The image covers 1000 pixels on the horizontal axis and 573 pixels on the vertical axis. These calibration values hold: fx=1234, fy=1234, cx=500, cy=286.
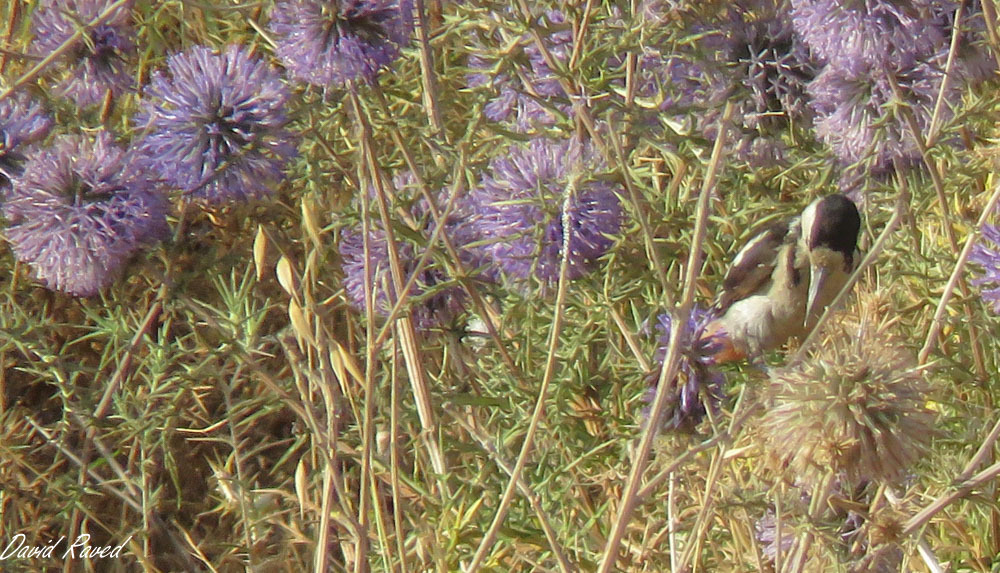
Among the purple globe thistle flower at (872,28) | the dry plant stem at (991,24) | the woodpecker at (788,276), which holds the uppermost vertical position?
the dry plant stem at (991,24)

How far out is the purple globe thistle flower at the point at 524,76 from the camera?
1.25 metres

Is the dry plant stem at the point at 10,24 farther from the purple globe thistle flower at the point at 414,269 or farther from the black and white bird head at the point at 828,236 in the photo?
the black and white bird head at the point at 828,236

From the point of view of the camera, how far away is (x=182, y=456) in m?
2.06

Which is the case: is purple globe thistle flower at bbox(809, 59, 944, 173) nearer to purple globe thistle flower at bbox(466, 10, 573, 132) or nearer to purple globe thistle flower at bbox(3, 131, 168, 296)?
purple globe thistle flower at bbox(466, 10, 573, 132)

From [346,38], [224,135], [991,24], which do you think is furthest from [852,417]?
[224,135]

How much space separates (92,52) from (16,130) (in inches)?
5.3

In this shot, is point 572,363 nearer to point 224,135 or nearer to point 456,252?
point 456,252

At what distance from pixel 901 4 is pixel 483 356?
26.8 inches

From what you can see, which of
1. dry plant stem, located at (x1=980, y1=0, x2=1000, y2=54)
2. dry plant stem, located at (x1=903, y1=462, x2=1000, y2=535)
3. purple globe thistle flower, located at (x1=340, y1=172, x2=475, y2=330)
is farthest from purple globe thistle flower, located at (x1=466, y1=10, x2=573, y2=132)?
dry plant stem, located at (x1=903, y1=462, x2=1000, y2=535)

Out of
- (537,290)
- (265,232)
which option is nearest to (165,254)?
(265,232)

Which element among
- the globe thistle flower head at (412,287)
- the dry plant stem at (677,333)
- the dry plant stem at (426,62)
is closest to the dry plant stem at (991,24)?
the dry plant stem at (677,333)

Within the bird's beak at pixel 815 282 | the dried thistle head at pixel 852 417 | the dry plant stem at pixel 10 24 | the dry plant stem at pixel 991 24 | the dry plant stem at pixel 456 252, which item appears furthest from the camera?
the dry plant stem at pixel 10 24

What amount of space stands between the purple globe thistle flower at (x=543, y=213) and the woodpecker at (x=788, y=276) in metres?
0.17

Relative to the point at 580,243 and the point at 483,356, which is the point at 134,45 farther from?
the point at 580,243
